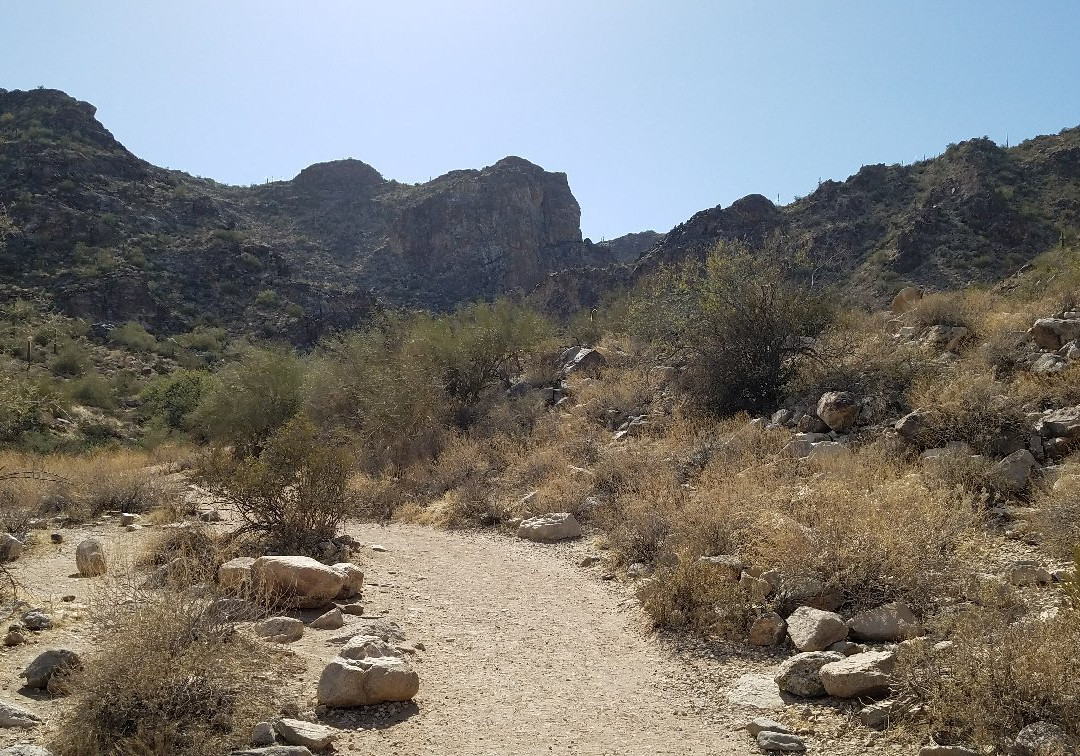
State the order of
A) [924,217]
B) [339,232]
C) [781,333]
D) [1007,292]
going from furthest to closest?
[339,232] → [924,217] → [1007,292] → [781,333]

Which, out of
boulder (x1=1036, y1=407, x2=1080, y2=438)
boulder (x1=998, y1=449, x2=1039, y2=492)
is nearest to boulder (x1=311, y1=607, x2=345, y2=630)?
boulder (x1=998, y1=449, x2=1039, y2=492)

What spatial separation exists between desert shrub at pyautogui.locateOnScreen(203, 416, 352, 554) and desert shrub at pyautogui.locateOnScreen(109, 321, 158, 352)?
83.4 ft

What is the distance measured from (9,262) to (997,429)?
36.7 meters

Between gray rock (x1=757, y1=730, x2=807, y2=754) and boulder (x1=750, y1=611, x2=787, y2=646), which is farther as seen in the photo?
boulder (x1=750, y1=611, x2=787, y2=646)

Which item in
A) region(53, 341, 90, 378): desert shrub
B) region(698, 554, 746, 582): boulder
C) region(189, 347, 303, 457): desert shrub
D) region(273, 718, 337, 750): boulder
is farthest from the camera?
region(53, 341, 90, 378): desert shrub

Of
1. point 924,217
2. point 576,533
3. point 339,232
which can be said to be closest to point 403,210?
point 339,232

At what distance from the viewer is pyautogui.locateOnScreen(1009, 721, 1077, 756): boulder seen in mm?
3416

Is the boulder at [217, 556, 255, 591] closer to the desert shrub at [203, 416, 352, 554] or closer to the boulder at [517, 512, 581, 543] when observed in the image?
the desert shrub at [203, 416, 352, 554]

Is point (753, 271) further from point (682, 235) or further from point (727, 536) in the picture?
point (682, 235)

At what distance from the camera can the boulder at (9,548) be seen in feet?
26.7

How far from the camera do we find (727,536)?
7.24m

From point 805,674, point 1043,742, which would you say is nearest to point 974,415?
point 805,674

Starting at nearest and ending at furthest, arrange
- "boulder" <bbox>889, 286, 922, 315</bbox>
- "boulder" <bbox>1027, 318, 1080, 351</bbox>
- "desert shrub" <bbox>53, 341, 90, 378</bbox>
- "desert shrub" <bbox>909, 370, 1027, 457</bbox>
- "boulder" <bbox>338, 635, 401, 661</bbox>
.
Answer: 1. "boulder" <bbox>338, 635, 401, 661</bbox>
2. "desert shrub" <bbox>909, 370, 1027, 457</bbox>
3. "boulder" <bbox>1027, 318, 1080, 351</bbox>
4. "boulder" <bbox>889, 286, 922, 315</bbox>
5. "desert shrub" <bbox>53, 341, 90, 378</bbox>

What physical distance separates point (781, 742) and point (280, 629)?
388cm
